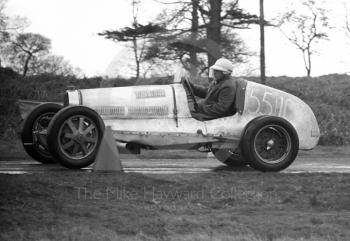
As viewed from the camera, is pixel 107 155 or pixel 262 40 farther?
pixel 262 40

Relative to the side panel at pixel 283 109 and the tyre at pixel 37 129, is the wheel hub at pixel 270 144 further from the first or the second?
the tyre at pixel 37 129

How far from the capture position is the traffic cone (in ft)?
32.2

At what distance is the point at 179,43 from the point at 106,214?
1690cm

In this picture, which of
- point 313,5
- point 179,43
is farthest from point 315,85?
point 179,43

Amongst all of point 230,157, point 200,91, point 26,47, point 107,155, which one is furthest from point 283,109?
point 26,47

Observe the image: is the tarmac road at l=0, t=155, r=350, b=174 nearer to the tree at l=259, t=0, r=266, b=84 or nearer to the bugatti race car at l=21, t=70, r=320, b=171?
the bugatti race car at l=21, t=70, r=320, b=171

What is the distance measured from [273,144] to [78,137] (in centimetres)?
298

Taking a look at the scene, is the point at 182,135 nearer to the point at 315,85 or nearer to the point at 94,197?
the point at 94,197

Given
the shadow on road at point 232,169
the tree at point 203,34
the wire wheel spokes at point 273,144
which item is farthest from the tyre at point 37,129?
the tree at point 203,34

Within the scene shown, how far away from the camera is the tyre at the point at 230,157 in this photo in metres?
11.9

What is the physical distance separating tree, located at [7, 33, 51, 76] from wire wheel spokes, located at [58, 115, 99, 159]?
14.1 meters

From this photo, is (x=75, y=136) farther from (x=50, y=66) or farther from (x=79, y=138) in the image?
(x=50, y=66)

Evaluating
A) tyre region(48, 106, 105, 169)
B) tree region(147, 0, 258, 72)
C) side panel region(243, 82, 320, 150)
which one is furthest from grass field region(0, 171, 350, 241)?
tree region(147, 0, 258, 72)

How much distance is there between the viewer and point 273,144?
11289mm
